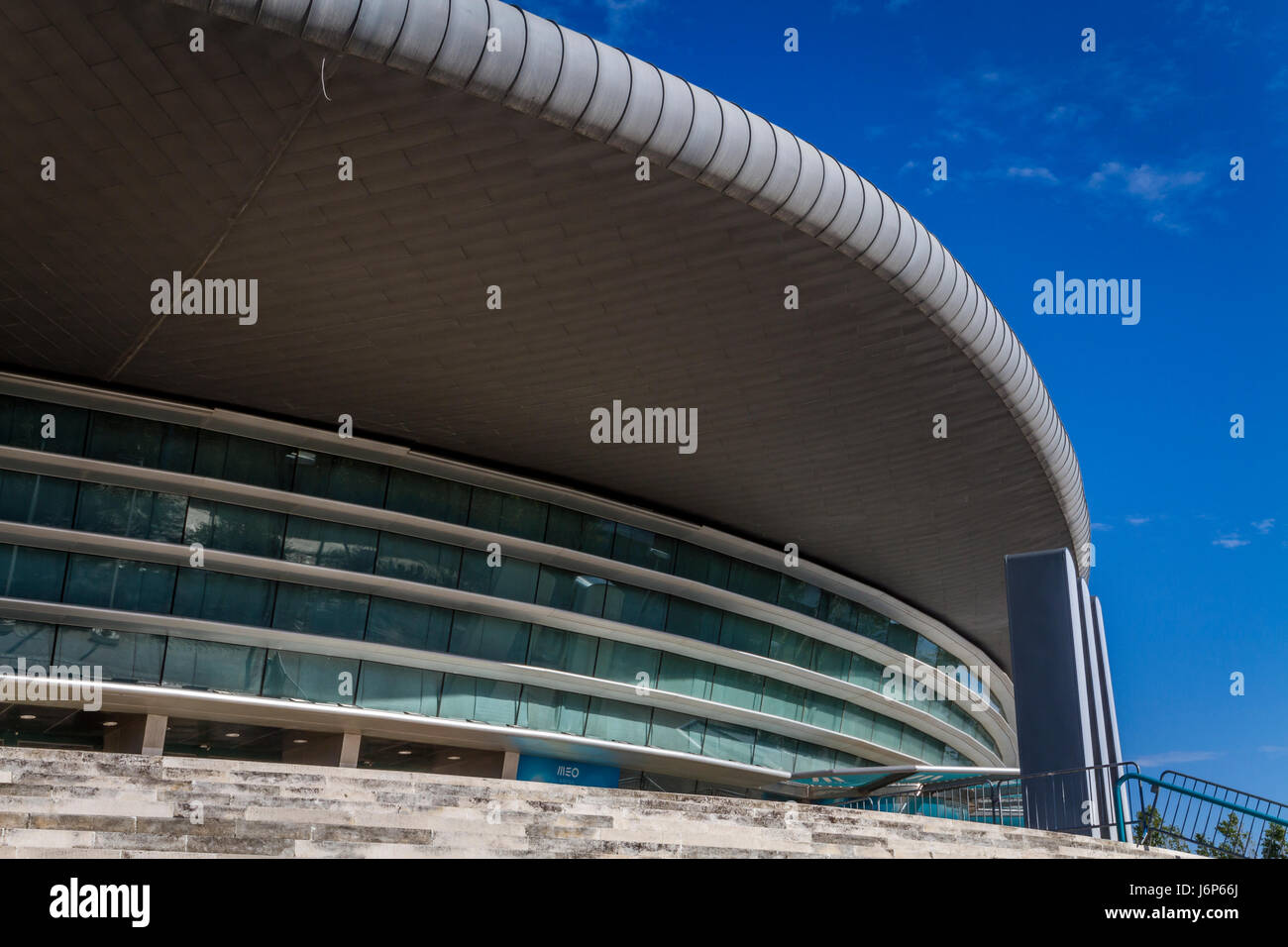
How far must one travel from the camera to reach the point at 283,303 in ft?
55.1

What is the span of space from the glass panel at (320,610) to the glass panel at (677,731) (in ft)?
22.7

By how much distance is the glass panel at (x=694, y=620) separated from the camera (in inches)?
1017

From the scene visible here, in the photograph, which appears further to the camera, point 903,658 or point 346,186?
point 903,658

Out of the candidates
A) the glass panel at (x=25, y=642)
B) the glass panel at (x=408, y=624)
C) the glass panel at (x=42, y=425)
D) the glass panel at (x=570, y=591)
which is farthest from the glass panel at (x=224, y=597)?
the glass panel at (x=570, y=591)

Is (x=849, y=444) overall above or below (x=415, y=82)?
below

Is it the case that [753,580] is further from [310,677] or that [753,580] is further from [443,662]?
[310,677]

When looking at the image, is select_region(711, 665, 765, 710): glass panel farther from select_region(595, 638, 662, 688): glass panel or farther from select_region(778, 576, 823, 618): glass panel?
select_region(778, 576, 823, 618): glass panel

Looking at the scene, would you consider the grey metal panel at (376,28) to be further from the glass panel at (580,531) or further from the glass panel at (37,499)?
the glass panel at (580,531)

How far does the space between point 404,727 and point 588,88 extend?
42.9 feet

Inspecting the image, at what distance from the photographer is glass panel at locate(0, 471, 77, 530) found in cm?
1938

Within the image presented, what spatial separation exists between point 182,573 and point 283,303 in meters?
6.34

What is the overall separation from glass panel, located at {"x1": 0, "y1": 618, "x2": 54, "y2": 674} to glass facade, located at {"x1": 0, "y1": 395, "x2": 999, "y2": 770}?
3 centimetres
